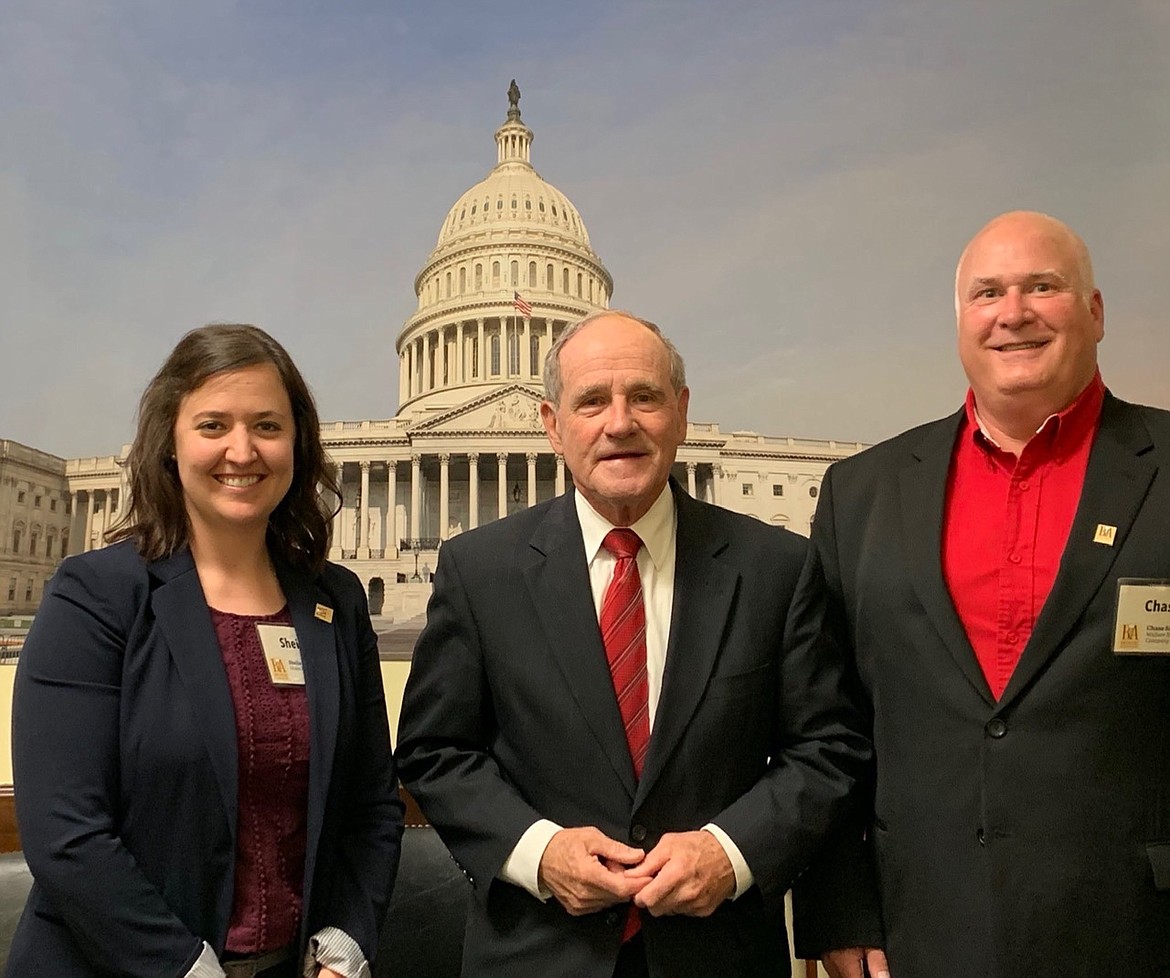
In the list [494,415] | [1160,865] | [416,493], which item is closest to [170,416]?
[1160,865]

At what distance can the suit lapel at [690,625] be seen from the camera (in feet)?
7.89

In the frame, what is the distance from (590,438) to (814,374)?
20.8 ft

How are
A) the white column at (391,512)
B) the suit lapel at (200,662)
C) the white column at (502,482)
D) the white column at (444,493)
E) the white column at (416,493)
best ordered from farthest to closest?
the white column at (502,482) < the white column at (444,493) < the white column at (416,493) < the white column at (391,512) < the suit lapel at (200,662)

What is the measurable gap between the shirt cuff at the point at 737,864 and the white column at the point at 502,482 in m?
10.9

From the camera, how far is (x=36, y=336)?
24.2 feet

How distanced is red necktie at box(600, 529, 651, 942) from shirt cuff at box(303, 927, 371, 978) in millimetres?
778

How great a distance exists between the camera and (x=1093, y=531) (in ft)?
7.70

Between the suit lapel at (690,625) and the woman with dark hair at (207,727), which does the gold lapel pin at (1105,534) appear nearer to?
the suit lapel at (690,625)

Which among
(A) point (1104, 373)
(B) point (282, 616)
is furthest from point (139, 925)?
(A) point (1104, 373)

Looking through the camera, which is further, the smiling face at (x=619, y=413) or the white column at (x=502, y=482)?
the white column at (x=502, y=482)

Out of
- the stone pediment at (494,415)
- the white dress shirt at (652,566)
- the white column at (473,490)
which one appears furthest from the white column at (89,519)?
the stone pediment at (494,415)

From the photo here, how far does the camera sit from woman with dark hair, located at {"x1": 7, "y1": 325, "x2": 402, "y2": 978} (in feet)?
6.84

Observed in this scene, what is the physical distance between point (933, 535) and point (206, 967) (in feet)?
7.66

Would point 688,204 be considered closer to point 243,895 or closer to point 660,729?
point 660,729
